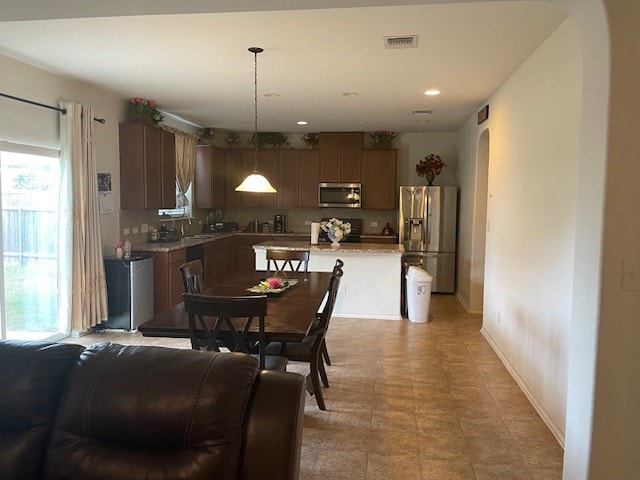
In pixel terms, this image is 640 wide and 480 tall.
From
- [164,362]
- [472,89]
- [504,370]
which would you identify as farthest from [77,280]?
[472,89]

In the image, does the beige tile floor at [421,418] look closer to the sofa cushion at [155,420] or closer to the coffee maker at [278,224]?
the sofa cushion at [155,420]

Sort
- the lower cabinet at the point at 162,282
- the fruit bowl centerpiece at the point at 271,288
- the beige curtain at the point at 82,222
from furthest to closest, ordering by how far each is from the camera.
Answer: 1. the lower cabinet at the point at 162,282
2. the beige curtain at the point at 82,222
3. the fruit bowl centerpiece at the point at 271,288

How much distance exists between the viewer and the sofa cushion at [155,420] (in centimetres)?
146

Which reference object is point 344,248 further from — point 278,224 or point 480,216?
point 278,224

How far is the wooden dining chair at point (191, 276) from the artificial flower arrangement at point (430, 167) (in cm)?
497

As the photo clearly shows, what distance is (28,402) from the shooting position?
5.26ft

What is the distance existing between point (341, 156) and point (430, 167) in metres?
1.51

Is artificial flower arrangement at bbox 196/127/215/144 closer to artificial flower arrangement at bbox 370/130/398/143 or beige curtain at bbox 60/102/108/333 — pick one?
artificial flower arrangement at bbox 370/130/398/143

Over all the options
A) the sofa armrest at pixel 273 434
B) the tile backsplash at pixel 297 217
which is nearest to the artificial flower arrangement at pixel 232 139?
the tile backsplash at pixel 297 217

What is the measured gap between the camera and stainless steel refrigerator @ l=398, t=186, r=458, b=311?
7633 mm

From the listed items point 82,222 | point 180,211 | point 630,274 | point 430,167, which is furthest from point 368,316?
point 630,274

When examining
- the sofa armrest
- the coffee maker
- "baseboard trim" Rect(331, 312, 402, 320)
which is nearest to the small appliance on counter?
the coffee maker

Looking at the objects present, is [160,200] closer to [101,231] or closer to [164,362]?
Result: [101,231]

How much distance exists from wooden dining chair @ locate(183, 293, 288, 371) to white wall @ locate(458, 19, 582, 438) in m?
1.82
